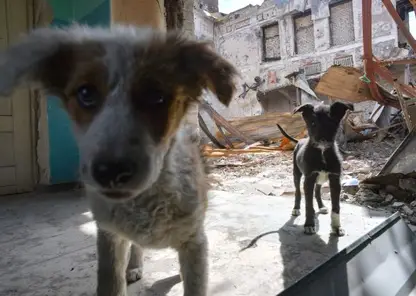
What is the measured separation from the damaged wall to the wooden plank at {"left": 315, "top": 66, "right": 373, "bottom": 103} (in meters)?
9.59

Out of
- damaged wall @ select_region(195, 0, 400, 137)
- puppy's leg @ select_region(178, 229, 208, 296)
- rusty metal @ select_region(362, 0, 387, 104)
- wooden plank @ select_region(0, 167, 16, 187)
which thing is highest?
damaged wall @ select_region(195, 0, 400, 137)

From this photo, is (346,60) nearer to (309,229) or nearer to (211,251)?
(309,229)

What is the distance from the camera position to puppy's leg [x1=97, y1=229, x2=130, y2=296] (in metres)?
1.48

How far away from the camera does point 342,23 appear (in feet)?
63.2

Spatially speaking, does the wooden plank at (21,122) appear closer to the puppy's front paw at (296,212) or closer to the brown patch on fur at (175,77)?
the puppy's front paw at (296,212)

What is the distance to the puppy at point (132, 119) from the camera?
41.4 inches

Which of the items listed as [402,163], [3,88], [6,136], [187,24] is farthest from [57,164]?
[402,163]

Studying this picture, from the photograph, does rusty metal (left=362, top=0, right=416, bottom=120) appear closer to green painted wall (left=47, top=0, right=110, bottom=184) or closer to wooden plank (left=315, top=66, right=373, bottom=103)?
wooden plank (left=315, top=66, right=373, bottom=103)

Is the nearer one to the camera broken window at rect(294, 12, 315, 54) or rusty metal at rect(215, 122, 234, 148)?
rusty metal at rect(215, 122, 234, 148)

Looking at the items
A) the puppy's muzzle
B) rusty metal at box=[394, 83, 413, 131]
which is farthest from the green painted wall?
rusty metal at box=[394, 83, 413, 131]

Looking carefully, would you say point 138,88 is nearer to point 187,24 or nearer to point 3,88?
point 3,88

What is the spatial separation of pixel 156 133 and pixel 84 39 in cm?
52

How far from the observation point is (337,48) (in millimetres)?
19344

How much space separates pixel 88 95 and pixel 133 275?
1253 millimetres
